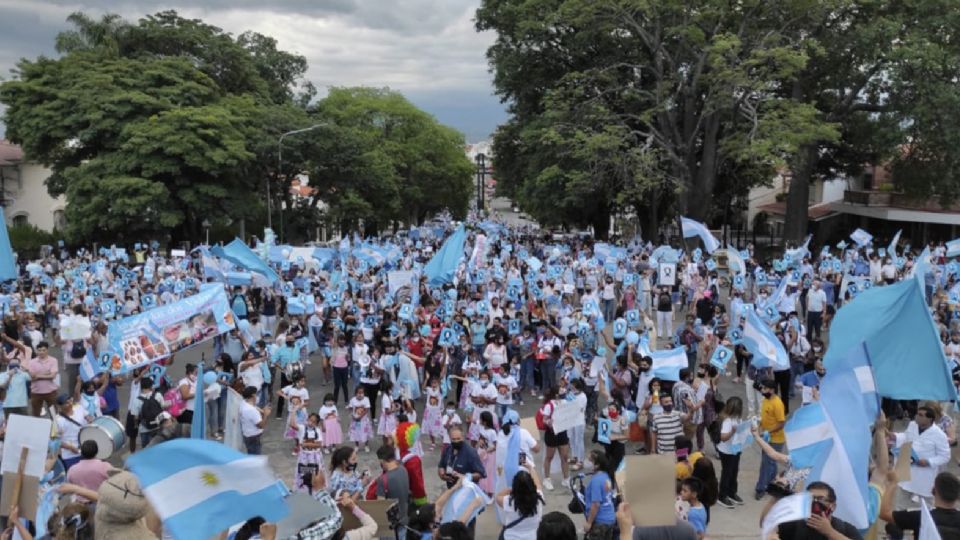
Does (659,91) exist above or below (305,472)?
above

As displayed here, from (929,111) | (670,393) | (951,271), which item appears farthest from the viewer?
(929,111)

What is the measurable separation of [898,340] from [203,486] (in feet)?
19.9

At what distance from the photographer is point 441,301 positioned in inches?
671

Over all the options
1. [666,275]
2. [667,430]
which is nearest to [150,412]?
[667,430]

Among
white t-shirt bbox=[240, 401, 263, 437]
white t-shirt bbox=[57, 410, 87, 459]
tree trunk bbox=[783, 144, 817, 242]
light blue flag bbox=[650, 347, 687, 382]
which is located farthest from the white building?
light blue flag bbox=[650, 347, 687, 382]

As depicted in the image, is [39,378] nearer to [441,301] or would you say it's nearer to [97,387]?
[97,387]

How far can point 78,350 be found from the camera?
12.9m

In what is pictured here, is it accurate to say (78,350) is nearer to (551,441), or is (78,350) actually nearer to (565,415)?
(551,441)

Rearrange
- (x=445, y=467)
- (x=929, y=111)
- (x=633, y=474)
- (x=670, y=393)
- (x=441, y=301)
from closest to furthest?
(x=633, y=474) → (x=445, y=467) → (x=670, y=393) → (x=441, y=301) → (x=929, y=111)

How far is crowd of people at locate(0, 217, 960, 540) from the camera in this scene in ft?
20.8

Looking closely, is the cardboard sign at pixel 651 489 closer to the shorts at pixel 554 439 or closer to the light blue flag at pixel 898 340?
the light blue flag at pixel 898 340

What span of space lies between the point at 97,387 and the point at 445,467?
6.15 m

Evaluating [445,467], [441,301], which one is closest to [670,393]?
[445,467]

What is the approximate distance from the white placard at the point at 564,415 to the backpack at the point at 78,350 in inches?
310
